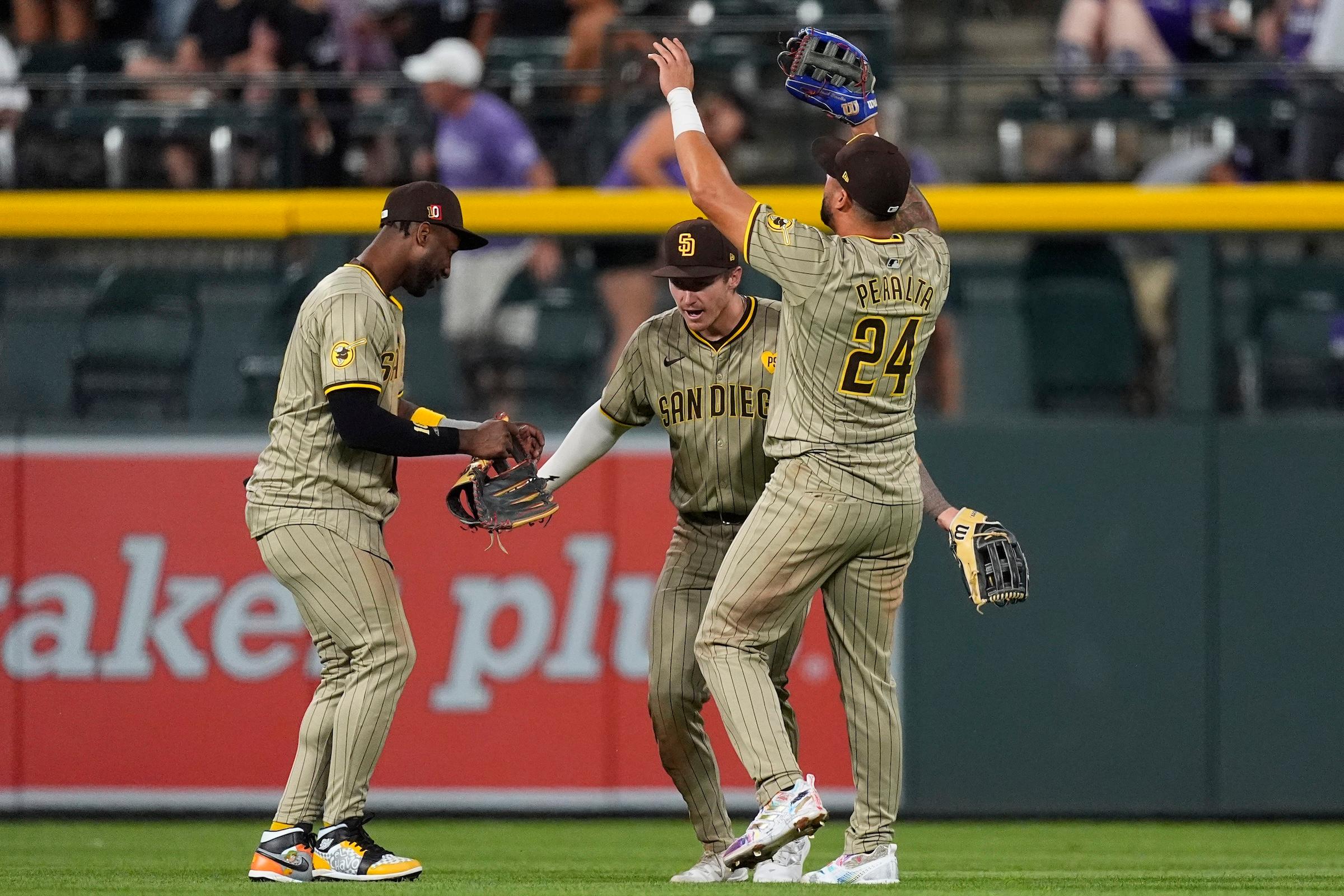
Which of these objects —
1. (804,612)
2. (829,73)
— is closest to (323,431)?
(804,612)

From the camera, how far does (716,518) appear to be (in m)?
5.93

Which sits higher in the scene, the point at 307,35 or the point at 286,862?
the point at 307,35

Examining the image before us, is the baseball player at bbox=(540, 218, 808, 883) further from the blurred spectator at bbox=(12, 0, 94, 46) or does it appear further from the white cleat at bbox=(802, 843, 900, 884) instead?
the blurred spectator at bbox=(12, 0, 94, 46)

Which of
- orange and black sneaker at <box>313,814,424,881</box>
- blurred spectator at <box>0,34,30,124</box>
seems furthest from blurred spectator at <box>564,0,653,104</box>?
orange and black sneaker at <box>313,814,424,881</box>

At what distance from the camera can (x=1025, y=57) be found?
11.1 metres

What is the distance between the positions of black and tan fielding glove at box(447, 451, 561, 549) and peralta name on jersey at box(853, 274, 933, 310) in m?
1.20

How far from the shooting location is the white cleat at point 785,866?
18.2 feet

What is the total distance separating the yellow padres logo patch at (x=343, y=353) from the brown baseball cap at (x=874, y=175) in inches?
57.1

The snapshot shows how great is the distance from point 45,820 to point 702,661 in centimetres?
479

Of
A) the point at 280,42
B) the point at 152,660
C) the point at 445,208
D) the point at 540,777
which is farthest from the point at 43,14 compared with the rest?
the point at 445,208

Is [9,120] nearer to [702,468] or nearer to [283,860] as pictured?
[702,468]

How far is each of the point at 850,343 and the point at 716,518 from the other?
93 cm

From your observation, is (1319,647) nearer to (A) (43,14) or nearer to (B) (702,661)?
(B) (702,661)

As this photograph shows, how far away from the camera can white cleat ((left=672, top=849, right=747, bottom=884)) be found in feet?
18.6
